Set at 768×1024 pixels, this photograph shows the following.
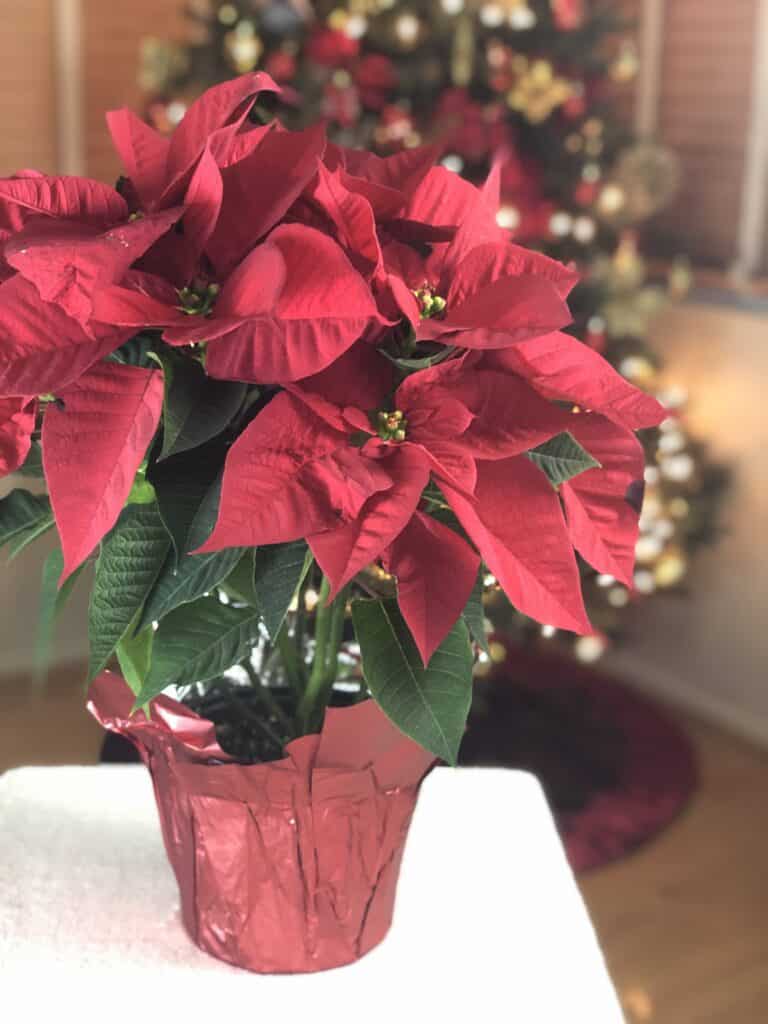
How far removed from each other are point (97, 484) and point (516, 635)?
5.93ft

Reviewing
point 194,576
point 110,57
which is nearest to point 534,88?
point 110,57

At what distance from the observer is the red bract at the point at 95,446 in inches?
18.2

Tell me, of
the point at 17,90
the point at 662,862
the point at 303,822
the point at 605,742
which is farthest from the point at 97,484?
the point at 17,90

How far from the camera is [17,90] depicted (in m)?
2.59

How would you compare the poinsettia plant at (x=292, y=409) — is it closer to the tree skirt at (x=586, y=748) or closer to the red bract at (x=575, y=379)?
the red bract at (x=575, y=379)

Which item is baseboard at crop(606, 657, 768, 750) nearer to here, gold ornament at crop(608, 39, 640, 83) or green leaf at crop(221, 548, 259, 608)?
gold ornament at crop(608, 39, 640, 83)

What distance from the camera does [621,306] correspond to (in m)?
→ 2.24

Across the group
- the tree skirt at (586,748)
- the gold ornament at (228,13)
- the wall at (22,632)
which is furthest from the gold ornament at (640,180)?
the wall at (22,632)

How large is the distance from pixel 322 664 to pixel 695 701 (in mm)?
2176

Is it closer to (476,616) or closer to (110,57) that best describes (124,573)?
(476,616)

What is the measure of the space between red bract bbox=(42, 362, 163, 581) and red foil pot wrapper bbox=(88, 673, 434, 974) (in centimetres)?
15

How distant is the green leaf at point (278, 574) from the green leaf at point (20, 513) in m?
0.12

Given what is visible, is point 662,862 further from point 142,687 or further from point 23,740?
point 142,687

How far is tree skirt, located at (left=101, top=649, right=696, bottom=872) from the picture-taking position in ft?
7.00
